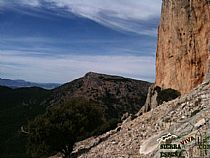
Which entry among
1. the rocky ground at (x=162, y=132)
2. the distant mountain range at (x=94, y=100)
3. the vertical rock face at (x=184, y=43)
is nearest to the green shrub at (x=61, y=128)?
the rocky ground at (x=162, y=132)

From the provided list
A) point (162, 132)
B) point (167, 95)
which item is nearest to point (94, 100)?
point (167, 95)

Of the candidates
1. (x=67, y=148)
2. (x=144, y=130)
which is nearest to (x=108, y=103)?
(x=67, y=148)

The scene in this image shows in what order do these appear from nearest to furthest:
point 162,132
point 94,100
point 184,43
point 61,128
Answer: point 162,132
point 61,128
point 184,43
point 94,100

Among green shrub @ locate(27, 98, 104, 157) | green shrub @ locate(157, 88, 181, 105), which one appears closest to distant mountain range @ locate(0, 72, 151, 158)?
green shrub @ locate(157, 88, 181, 105)

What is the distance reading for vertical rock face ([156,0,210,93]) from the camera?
46.8 m

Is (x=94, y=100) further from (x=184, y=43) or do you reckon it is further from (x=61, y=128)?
(x=61, y=128)

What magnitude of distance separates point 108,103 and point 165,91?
32138mm

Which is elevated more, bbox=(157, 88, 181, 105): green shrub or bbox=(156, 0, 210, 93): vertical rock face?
bbox=(156, 0, 210, 93): vertical rock face

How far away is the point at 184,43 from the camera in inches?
1978

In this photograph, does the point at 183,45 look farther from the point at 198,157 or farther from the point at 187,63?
the point at 198,157

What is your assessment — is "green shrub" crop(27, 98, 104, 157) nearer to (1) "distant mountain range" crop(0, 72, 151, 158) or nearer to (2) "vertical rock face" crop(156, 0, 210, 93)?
(2) "vertical rock face" crop(156, 0, 210, 93)

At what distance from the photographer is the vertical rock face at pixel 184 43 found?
46750mm

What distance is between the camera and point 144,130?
24.7 meters

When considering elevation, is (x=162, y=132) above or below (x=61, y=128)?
above
